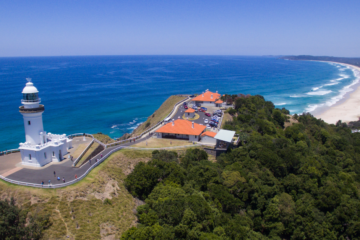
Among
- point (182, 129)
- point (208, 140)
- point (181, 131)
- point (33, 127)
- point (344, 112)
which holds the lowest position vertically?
point (344, 112)

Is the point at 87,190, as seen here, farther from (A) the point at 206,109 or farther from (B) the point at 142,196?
(A) the point at 206,109

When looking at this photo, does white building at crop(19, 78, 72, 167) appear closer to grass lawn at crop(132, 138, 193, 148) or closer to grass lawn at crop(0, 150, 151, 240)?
grass lawn at crop(0, 150, 151, 240)

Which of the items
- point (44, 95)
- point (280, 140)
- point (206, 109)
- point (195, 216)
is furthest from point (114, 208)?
point (44, 95)

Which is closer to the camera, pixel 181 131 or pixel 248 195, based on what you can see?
pixel 248 195

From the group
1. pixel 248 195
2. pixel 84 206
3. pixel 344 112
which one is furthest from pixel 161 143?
pixel 344 112

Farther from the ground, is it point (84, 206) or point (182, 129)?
point (182, 129)

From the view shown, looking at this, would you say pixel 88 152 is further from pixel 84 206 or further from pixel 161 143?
pixel 84 206
